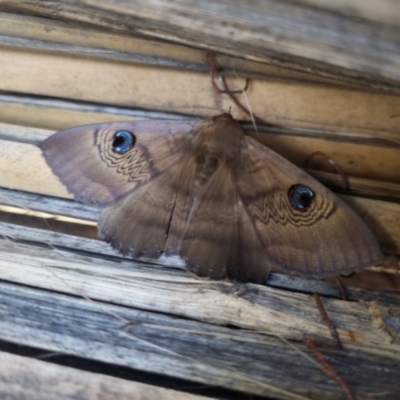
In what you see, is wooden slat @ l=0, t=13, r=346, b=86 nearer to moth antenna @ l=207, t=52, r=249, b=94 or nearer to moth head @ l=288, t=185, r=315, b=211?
moth antenna @ l=207, t=52, r=249, b=94

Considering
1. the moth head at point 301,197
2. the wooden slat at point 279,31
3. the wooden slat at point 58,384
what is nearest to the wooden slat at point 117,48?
the moth head at point 301,197

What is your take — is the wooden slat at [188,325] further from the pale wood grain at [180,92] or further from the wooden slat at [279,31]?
the wooden slat at [279,31]

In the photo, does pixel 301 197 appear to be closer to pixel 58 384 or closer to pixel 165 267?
pixel 165 267

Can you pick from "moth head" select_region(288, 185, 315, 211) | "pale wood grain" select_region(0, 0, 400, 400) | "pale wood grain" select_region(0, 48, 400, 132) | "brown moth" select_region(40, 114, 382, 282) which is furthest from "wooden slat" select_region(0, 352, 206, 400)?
"pale wood grain" select_region(0, 48, 400, 132)

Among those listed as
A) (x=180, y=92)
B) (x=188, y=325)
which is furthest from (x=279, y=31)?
(x=188, y=325)

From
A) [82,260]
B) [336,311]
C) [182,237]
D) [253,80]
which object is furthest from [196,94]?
[336,311]
